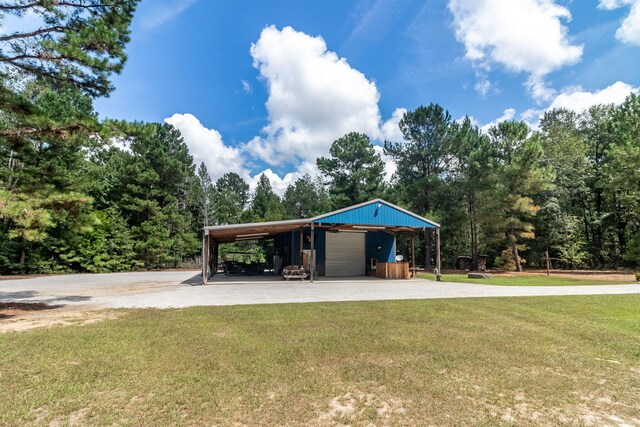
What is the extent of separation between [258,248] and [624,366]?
30.6m

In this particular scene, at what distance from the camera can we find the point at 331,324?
18.9 ft

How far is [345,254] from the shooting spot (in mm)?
18266

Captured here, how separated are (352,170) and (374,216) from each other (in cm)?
1405

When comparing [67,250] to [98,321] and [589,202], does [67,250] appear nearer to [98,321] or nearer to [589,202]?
[98,321]

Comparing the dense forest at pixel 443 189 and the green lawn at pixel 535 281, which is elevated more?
the dense forest at pixel 443 189

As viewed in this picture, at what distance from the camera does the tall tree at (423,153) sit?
77.1 feet

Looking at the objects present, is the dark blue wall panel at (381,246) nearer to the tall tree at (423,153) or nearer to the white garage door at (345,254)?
the white garage door at (345,254)

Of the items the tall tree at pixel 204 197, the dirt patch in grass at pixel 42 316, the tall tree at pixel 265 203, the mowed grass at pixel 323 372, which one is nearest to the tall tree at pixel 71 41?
the dirt patch in grass at pixel 42 316

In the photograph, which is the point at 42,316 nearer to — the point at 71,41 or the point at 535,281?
the point at 71,41

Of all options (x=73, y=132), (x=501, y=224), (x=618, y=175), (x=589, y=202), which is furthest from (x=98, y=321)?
(x=589, y=202)


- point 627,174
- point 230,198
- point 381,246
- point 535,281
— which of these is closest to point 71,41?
point 381,246

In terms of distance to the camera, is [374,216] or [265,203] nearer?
[374,216]

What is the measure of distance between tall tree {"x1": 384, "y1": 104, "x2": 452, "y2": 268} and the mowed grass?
1795 centimetres

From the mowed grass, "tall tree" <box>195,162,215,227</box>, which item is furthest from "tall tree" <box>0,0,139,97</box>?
"tall tree" <box>195,162,215,227</box>
